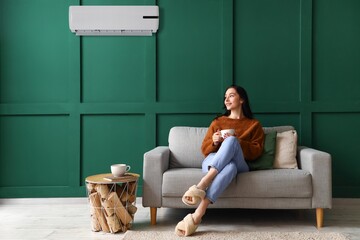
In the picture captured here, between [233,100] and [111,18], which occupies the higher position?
[111,18]

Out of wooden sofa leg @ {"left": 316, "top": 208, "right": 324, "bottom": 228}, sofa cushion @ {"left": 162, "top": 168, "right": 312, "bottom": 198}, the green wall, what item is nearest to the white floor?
wooden sofa leg @ {"left": 316, "top": 208, "right": 324, "bottom": 228}

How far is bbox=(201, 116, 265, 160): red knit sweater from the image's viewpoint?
10.4 ft

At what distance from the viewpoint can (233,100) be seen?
333 cm

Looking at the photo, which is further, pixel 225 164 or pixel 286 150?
pixel 286 150

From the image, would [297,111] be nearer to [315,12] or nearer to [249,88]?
[249,88]

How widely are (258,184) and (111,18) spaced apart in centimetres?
211

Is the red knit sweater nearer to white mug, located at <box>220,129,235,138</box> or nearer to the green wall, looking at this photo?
white mug, located at <box>220,129,235,138</box>

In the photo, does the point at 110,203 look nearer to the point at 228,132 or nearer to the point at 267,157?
the point at 228,132

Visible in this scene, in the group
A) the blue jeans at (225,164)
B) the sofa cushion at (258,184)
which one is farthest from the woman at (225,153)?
the sofa cushion at (258,184)

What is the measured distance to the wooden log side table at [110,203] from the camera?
2.83 meters

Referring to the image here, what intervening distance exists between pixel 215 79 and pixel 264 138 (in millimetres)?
826

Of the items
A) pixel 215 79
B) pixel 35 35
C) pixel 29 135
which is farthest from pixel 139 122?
pixel 35 35

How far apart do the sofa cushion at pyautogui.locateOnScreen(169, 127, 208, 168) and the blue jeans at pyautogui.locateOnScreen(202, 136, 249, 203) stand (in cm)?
42

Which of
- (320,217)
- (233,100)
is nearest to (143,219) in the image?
(233,100)
